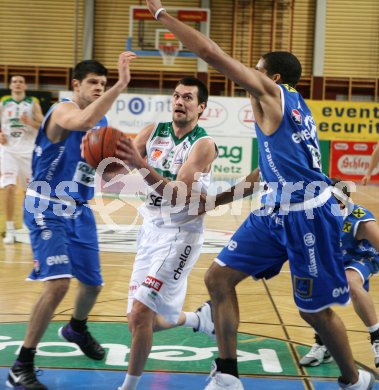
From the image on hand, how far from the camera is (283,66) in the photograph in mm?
3920

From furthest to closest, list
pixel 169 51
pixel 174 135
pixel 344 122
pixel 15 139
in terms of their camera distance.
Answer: pixel 169 51 → pixel 344 122 → pixel 15 139 → pixel 174 135

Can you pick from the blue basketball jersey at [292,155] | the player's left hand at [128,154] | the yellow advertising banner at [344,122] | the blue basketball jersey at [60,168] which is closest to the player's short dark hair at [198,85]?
the blue basketball jersey at [292,155]

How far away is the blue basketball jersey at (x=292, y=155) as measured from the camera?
12.3 ft

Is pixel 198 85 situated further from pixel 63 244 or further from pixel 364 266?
pixel 364 266

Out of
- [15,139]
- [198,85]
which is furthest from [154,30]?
[198,85]

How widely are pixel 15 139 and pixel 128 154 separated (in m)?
6.66

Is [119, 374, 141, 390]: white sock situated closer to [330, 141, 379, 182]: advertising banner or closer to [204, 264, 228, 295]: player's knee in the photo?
[204, 264, 228, 295]: player's knee

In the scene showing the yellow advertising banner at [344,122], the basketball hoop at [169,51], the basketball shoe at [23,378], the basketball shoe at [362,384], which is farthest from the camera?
the basketball hoop at [169,51]

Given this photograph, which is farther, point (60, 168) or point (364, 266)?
point (364, 266)

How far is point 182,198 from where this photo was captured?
391 cm

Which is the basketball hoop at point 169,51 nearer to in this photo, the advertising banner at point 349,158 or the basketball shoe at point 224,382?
the advertising banner at point 349,158

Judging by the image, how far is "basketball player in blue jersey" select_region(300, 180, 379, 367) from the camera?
4.53 m

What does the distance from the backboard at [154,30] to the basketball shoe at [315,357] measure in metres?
15.0

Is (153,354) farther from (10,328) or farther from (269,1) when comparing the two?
(269,1)
